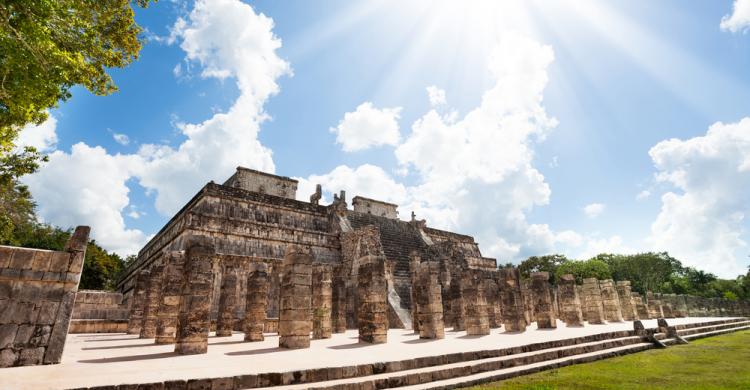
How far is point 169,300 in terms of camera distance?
426 inches

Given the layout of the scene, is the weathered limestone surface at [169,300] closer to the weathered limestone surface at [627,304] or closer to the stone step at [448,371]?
the stone step at [448,371]

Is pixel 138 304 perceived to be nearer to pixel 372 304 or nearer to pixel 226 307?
pixel 226 307

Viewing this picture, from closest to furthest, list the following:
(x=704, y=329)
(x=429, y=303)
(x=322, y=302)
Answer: (x=429, y=303) → (x=322, y=302) → (x=704, y=329)

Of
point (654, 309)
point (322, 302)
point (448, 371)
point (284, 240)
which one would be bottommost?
point (448, 371)

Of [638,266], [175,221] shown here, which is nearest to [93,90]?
[175,221]

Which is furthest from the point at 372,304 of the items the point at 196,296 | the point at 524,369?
the point at 524,369

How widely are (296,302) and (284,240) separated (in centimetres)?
1284

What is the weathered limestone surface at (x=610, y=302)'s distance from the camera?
1944 cm

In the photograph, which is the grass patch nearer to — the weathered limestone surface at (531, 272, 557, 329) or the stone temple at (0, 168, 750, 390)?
the stone temple at (0, 168, 750, 390)

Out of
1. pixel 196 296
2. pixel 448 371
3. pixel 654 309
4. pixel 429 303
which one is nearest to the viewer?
pixel 448 371

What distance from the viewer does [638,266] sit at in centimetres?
5019

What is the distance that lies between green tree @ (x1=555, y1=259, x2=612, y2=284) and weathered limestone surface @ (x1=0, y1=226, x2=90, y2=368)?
177 feet

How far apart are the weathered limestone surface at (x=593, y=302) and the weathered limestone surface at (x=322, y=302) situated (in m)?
13.8

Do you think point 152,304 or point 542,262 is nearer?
point 152,304
